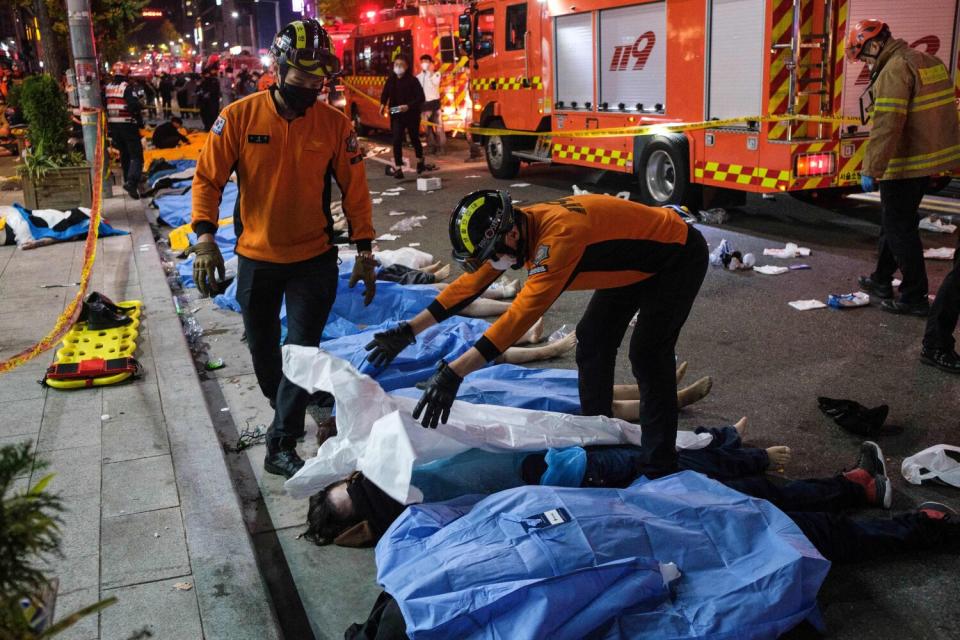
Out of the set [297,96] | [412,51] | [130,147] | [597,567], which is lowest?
[597,567]

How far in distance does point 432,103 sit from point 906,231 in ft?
41.5

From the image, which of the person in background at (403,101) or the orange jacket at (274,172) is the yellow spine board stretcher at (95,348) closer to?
the orange jacket at (274,172)

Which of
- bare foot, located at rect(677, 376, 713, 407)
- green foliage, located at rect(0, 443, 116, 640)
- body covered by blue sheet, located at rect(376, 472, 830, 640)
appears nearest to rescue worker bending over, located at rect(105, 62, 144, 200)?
bare foot, located at rect(677, 376, 713, 407)

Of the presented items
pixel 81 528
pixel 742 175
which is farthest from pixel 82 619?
pixel 742 175

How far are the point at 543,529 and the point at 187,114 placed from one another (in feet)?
107

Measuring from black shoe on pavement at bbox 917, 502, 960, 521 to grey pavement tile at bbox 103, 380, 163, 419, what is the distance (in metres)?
3.78

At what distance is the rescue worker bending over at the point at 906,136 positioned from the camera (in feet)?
21.5

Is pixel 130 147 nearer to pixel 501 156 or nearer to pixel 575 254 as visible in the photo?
pixel 501 156

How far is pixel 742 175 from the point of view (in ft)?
30.8

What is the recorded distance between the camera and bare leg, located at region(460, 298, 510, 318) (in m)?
6.93

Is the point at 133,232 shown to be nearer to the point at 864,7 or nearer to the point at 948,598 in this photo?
the point at 864,7

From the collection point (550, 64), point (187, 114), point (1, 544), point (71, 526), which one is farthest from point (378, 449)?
point (187, 114)

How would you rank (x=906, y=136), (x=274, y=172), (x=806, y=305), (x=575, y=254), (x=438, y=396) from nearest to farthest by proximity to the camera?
(x=438, y=396)
(x=575, y=254)
(x=274, y=172)
(x=906, y=136)
(x=806, y=305)

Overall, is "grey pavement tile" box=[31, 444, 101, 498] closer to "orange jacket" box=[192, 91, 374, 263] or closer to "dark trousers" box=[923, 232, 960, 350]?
"orange jacket" box=[192, 91, 374, 263]
